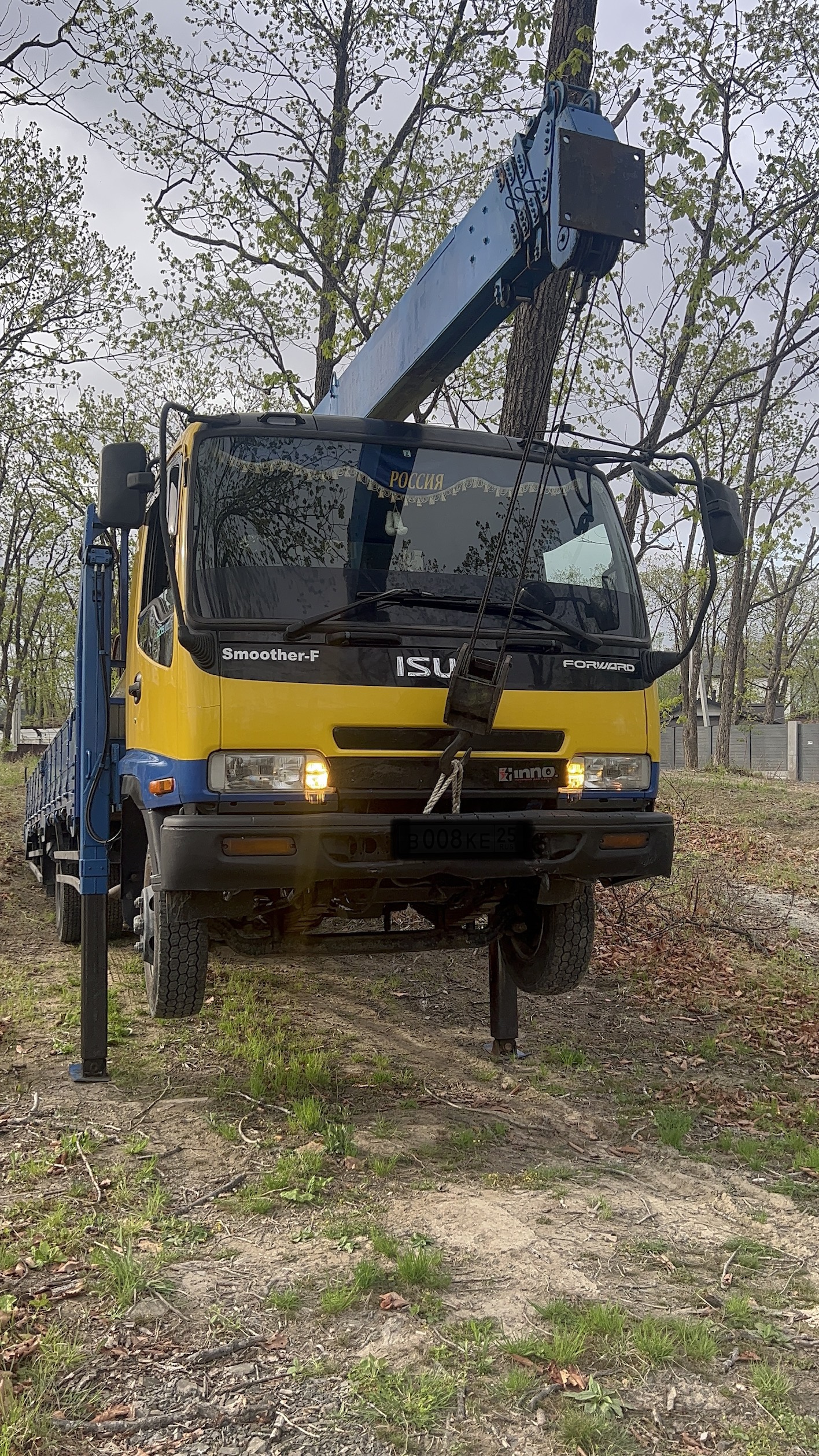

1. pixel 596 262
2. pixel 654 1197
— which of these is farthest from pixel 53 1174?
pixel 596 262

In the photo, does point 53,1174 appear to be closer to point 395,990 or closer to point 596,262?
point 395,990

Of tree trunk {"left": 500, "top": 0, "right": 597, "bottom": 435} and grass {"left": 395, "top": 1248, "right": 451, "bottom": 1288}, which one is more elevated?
tree trunk {"left": 500, "top": 0, "right": 597, "bottom": 435}

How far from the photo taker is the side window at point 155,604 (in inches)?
171

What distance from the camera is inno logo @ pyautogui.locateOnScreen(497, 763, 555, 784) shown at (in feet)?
14.0

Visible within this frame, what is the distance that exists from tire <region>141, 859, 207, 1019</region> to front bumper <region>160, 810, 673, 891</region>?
1.47 ft

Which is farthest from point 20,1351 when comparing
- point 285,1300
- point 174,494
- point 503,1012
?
point 503,1012

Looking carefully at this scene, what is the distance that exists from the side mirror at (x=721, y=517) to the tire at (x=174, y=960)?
2.81m

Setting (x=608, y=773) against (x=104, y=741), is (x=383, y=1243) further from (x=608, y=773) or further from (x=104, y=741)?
(x=104, y=741)

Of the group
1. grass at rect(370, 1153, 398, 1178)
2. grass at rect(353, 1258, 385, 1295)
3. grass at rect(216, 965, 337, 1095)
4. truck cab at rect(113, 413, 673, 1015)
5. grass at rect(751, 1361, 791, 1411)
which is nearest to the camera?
grass at rect(751, 1361, 791, 1411)

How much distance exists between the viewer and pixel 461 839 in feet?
13.4

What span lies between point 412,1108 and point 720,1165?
1.40m

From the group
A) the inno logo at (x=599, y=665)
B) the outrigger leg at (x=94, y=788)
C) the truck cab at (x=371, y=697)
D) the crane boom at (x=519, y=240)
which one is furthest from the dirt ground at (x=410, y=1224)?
the crane boom at (x=519, y=240)

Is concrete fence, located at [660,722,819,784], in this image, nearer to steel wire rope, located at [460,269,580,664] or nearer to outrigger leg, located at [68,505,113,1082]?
steel wire rope, located at [460,269,580,664]

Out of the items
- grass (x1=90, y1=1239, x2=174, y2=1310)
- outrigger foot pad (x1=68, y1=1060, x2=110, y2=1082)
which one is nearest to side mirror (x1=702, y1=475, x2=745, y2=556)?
grass (x1=90, y1=1239, x2=174, y2=1310)
